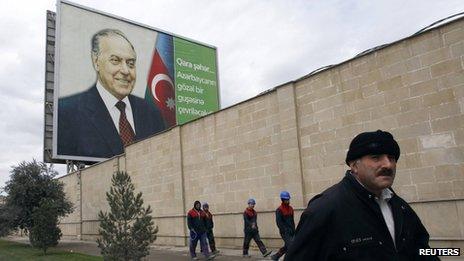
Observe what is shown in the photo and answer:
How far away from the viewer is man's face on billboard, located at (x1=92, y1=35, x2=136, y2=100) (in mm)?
33781

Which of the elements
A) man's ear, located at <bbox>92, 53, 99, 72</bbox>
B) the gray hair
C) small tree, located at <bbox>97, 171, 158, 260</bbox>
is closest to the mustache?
small tree, located at <bbox>97, 171, 158, 260</bbox>

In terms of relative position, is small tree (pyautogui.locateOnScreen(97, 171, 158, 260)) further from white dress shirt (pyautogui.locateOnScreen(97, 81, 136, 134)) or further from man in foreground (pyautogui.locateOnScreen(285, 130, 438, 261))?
white dress shirt (pyautogui.locateOnScreen(97, 81, 136, 134))

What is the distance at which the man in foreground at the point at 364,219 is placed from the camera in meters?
2.19

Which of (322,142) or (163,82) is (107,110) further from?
(322,142)

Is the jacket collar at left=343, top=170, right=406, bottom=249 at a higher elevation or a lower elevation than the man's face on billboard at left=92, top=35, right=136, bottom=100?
lower

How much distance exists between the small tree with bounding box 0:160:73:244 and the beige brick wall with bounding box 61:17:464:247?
6.84 metres

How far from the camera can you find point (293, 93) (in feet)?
43.5

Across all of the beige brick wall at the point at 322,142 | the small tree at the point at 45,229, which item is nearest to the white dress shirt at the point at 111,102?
the beige brick wall at the point at 322,142

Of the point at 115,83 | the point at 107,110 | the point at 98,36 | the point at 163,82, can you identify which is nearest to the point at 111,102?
the point at 107,110

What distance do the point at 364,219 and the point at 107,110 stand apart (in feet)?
107

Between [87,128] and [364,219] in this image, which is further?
[87,128]

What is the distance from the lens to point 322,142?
487 inches

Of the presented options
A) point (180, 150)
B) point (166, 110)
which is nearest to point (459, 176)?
point (180, 150)

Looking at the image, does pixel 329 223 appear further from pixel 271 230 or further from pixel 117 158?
pixel 117 158
